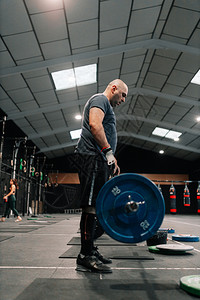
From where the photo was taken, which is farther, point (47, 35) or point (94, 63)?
point (94, 63)

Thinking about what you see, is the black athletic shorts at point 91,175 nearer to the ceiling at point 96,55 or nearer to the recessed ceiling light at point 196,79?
the ceiling at point 96,55

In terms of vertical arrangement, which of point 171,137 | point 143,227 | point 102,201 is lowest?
point 143,227

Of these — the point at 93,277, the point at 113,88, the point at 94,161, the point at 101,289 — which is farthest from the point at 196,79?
the point at 101,289

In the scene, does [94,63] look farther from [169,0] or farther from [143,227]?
[143,227]

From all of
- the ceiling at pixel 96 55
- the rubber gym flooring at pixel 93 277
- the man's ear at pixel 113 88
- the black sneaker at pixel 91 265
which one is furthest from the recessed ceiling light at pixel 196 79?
the black sneaker at pixel 91 265

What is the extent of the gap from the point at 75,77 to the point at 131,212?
5897mm

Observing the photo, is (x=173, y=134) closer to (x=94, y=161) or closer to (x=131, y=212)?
(x=94, y=161)

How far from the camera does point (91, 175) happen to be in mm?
1485

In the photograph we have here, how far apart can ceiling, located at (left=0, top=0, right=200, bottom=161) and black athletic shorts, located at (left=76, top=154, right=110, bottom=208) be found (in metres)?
3.69

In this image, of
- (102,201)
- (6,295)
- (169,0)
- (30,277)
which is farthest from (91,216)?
(169,0)

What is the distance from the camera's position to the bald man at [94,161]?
1434 mm

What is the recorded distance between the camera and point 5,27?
14.8 ft

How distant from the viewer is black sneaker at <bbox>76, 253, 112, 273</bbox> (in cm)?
135

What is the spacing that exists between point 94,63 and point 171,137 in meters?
6.34
